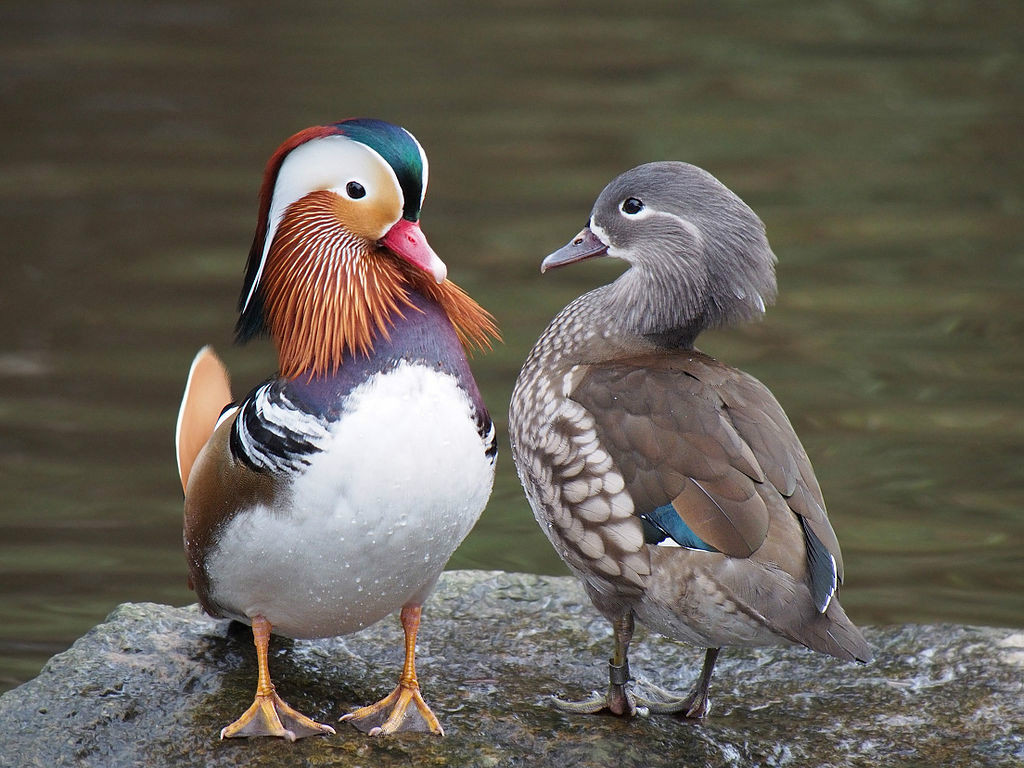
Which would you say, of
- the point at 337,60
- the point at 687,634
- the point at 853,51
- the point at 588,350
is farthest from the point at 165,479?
the point at 853,51

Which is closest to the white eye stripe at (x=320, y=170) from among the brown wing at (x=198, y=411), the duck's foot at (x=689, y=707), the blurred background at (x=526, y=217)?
the brown wing at (x=198, y=411)

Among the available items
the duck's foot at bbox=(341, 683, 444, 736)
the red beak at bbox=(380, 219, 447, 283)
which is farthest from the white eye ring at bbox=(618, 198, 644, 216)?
the duck's foot at bbox=(341, 683, 444, 736)

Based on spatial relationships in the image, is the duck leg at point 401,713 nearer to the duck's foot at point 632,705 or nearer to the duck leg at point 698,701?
the duck's foot at point 632,705

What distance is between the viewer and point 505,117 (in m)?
10.8

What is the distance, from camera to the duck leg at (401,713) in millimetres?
3408

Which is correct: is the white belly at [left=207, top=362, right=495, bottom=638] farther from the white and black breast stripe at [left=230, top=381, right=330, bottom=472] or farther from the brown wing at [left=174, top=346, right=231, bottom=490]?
the brown wing at [left=174, top=346, right=231, bottom=490]

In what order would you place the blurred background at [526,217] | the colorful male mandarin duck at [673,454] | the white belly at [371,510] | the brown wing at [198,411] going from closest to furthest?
1. the white belly at [371,510]
2. the colorful male mandarin duck at [673,454]
3. the brown wing at [198,411]
4. the blurred background at [526,217]

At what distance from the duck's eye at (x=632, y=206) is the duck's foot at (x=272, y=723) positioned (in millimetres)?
1501

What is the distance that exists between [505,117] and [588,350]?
23.4 feet

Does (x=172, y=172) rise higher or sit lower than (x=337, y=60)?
lower

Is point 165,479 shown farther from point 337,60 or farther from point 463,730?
point 337,60

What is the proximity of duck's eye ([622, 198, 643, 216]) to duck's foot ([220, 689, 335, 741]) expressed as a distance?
4.92 ft

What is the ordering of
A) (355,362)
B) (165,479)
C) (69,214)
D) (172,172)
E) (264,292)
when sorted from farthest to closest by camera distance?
(172,172) < (69,214) < (165,479) < (264,292) < (355,362)

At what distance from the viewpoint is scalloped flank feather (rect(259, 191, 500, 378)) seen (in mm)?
3232
